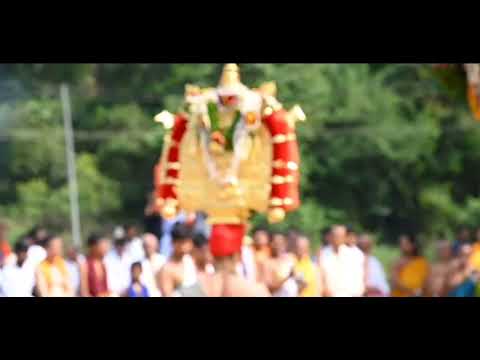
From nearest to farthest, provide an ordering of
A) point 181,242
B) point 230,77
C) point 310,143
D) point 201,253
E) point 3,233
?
point 230,77 < point 201,253 < point 181,242 < point 3,233 < point 310,143

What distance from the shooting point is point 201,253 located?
1819 cm

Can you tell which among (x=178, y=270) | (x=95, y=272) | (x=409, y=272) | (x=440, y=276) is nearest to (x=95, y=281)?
(x=95, y=272)

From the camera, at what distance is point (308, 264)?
736 inches

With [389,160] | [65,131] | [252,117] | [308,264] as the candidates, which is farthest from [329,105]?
[252,117]

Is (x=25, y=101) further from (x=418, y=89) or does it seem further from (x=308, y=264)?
(x=308, y=264)

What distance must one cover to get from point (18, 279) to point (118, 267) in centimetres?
108

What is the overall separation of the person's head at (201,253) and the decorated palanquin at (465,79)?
6.43 feet

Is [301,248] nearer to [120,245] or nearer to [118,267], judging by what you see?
[118,267]

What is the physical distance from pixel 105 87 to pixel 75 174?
95 centimetres

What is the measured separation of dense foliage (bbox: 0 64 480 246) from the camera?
26.3 m

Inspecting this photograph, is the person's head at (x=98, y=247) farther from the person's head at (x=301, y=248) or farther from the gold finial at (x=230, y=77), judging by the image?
the gold finial at (x=230, y=77)

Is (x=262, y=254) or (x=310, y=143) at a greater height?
(x=310, y=143)

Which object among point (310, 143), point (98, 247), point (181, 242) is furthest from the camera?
point (310, 143)

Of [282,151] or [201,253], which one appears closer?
[282,151]
